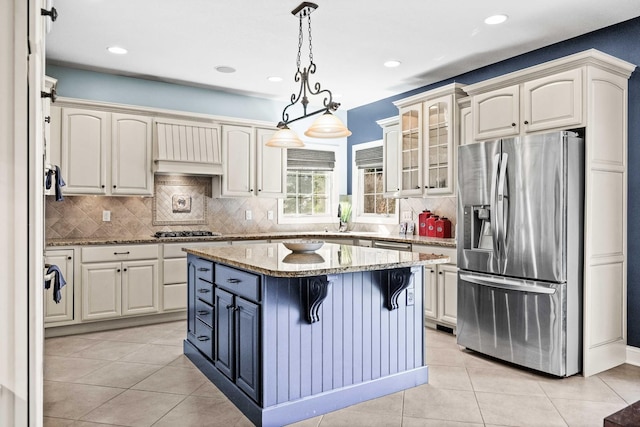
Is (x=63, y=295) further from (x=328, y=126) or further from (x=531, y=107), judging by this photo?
(x=531, y=107)

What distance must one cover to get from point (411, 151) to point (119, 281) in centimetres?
335

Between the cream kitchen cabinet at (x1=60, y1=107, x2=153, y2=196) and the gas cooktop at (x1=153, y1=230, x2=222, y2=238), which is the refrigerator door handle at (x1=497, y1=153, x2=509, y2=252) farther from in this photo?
the cream kitchen cabinet at (x1=60, y1=107, x2=153, y2=196)

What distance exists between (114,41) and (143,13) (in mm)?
741

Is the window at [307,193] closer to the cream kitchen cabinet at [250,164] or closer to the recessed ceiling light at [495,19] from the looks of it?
the cream kitchen cabinet at [250,164]

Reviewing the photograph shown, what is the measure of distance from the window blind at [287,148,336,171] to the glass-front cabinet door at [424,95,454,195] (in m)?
2.07

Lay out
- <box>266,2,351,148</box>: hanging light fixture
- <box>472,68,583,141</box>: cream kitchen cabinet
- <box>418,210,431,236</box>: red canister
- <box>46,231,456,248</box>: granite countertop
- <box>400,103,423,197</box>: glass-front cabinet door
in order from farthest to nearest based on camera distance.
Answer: <box>418,210,431,236</box>: red canister → <box>400,103,423,197</box>: glass-front cabinet door → <box>46,231,456,248</box>: granite countertop → <box>472,68,583,141</box>: cream kitchen cabinet → <box>266,2,351,148</box>: hanging light fixture

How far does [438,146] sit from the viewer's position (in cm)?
475

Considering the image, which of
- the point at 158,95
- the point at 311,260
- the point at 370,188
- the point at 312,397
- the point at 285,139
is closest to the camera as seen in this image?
the point at 312,397

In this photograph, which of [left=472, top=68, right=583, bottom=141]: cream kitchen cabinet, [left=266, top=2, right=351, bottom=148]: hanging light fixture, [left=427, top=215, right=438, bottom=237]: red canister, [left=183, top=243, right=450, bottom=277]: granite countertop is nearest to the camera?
[left=183, top=243, right=450, bottom=277]: granite countertop

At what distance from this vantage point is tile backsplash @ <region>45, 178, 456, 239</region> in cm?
477

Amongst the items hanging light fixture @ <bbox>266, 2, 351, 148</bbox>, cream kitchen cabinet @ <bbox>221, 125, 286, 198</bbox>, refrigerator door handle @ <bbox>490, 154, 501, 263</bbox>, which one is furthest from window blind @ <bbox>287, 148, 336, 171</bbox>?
refrigerator door handle @ <bbox>490, 154, 501, 263</bbox>

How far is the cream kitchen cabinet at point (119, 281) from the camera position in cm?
440

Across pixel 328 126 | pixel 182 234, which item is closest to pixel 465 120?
pixel 328 126

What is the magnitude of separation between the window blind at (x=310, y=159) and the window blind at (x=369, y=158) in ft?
1.35
